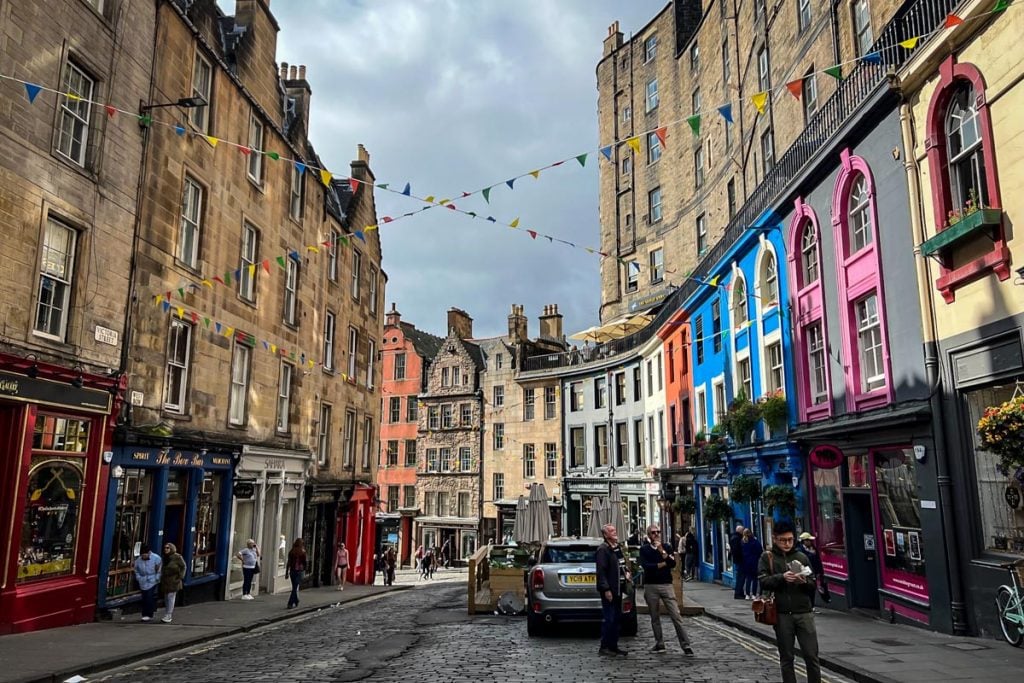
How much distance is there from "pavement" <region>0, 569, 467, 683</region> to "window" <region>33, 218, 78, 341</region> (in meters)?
5.06

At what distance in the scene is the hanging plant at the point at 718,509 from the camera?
22781mm

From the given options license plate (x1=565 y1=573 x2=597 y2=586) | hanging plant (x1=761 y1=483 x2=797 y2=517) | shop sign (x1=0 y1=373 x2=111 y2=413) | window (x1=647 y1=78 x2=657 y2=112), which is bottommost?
license plate (x1=565 y1=573 x2=597 y2=586)

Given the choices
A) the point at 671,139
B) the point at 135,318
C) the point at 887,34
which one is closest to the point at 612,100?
the point at 671,139

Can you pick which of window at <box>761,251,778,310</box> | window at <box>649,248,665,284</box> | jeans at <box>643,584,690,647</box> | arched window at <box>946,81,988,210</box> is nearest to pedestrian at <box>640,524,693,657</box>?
jeans at <box>643,584,690,647</box>

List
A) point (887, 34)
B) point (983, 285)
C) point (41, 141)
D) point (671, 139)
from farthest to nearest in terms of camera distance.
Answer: point (671, 139) → point (887, 34) → point (41, 141) → point (983, 285)

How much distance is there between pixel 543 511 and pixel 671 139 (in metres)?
23.1

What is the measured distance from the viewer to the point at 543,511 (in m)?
24.6

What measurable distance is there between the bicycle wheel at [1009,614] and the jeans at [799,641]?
180 inches

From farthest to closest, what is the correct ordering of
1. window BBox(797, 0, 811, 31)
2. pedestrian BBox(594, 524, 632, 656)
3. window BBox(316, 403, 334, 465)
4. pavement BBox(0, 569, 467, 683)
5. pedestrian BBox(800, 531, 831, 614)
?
window BBox(316, 403, 334, 465), window BBox(797, 0, 811, 31), pedestrian BBox(800, 531, 831, 614), pedestrian BBox(594, 524, 632, 656), pavement BBox(0, 569, 467, 683)

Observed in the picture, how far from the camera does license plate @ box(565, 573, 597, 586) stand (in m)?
11.8

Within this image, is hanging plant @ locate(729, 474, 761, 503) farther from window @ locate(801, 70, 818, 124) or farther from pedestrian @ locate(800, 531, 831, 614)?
window @ locate(801, 70, 818, 124)

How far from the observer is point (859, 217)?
51.1ft

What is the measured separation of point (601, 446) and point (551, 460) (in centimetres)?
441

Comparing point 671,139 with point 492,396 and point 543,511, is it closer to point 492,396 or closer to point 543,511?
point 492,396
